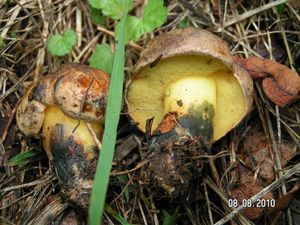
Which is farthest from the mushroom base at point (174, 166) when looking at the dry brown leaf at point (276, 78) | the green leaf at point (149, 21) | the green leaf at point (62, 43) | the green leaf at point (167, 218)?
the green leaf at point (62, 43)

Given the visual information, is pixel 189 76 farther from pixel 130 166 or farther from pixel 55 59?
pixel 55 59

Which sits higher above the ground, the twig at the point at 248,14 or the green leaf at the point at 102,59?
the twig at the point at 248,14

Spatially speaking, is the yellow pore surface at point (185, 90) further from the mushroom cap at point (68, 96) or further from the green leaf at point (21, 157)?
the green leaf at point (21, 157)

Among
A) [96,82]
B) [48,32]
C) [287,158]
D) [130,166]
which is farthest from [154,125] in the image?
[48,32]

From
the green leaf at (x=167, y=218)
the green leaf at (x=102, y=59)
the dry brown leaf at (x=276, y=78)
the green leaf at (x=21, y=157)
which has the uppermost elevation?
the green leaf at (x=102, y=59)

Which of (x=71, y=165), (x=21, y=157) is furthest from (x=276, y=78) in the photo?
(x=21, y=157)

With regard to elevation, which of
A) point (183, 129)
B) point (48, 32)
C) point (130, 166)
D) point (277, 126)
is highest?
point (48, 32)

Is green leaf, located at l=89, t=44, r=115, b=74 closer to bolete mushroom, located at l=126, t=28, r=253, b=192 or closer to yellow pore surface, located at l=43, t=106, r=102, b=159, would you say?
bolete mushroom, located at l=126, t=28, r=253, b=192

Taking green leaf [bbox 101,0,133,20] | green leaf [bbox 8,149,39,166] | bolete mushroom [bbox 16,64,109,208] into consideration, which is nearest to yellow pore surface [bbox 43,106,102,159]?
bolete mushroom [bbox 16,64,109,208]
